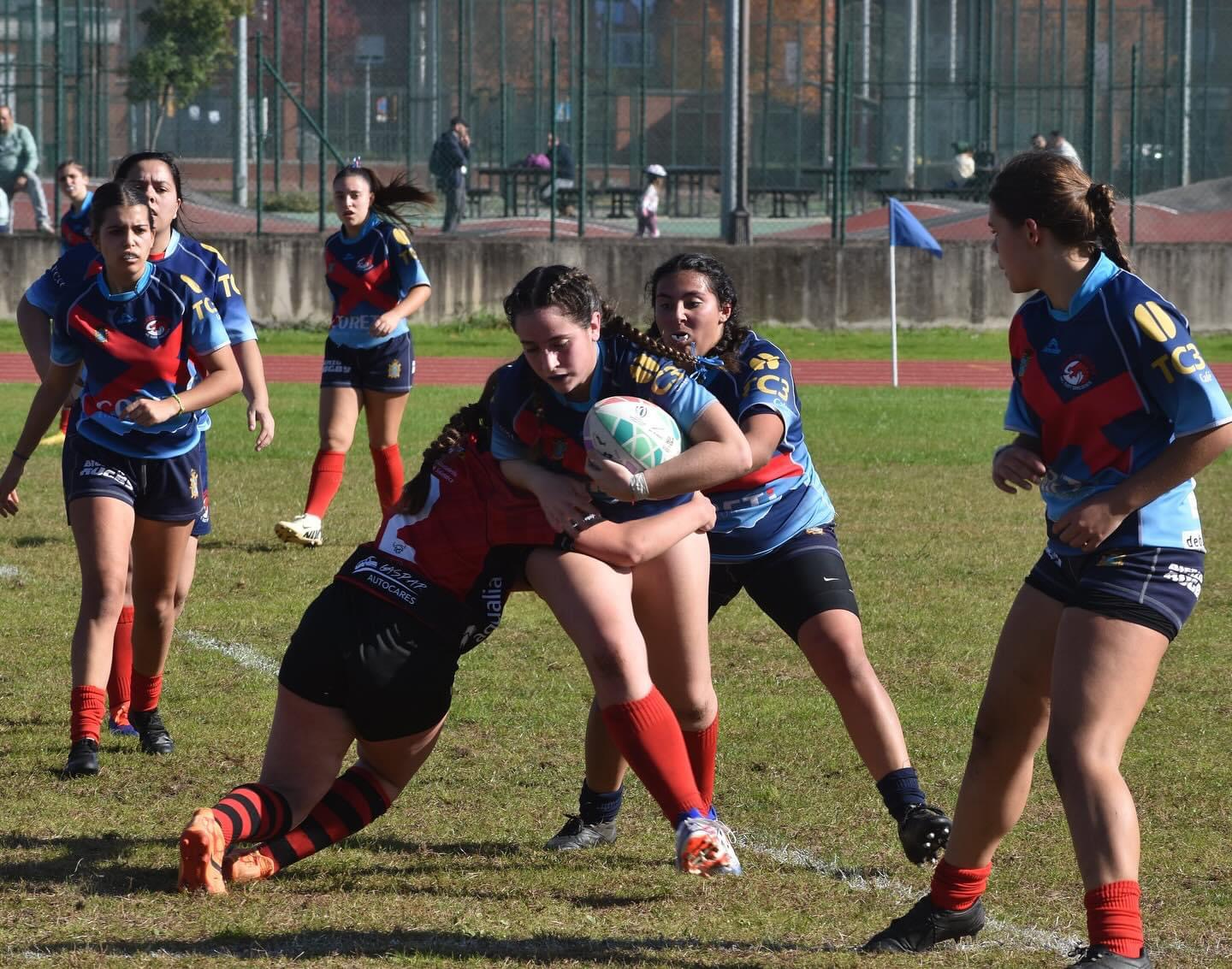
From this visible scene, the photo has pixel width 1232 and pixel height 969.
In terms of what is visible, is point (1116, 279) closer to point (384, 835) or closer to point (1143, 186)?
point (384, 835)

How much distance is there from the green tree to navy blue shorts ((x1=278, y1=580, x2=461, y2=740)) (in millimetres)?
23626

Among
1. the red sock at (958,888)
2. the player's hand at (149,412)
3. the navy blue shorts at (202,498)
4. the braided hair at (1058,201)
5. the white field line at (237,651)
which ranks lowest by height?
the white field line at (237,651)

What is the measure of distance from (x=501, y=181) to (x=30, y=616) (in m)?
19.8

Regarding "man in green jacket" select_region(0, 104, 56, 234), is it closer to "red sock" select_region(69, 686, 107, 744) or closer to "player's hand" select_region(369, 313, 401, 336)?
"player's hand" select_region(369, 313, 401, 336)

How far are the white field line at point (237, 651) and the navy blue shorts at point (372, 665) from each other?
7.76ft

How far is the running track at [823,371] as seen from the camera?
1770 cm

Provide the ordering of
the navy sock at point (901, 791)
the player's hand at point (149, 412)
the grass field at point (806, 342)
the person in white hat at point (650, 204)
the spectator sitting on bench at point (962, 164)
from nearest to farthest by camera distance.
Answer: the navy sock at point (901, 791), the player's hand at point (149, 412), the grass field at point (806, 342), the person in white hat at point (650, 204), the spectator sitting on bench at point (962, 164)

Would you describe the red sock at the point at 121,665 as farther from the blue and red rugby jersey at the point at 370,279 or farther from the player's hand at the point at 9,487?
the blue and red rugby jersey at the point at 370,279

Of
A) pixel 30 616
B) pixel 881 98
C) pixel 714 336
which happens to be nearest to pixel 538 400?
pixel 714 336

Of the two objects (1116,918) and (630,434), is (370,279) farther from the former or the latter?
(1116,918)

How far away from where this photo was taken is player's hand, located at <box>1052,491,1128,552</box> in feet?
11.6

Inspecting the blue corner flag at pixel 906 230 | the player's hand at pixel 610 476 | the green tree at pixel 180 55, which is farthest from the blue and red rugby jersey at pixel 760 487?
the green tree at pixel 180 55

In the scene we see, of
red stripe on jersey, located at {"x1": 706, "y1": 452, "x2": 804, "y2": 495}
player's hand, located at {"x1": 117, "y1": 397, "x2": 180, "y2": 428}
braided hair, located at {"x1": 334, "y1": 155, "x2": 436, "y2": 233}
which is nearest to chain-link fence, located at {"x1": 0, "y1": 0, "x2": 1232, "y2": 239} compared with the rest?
braided hair, located at {"x1": 334, "y1": 155, "x2": 436, "y2": 233}

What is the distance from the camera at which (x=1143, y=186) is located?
2717 centimetres
